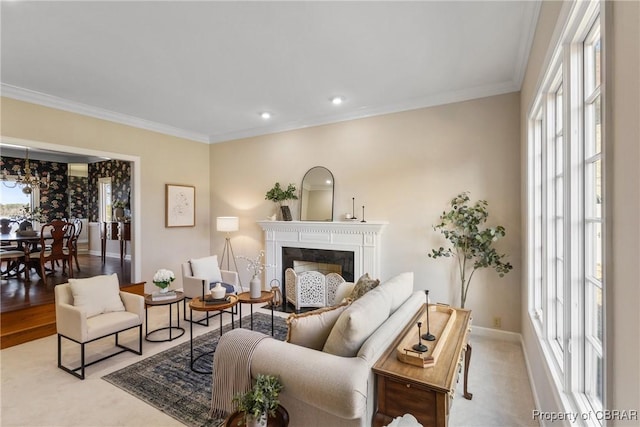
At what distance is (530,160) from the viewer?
2.79 m

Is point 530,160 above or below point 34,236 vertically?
above

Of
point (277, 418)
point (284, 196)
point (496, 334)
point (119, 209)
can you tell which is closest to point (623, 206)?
point (277, 418)

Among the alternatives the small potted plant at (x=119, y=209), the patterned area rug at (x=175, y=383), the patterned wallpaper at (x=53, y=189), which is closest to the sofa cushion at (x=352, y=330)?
the patterned area rug at (x=175, y=383)

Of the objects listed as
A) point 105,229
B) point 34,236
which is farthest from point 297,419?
point 105,229

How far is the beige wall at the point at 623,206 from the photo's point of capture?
2.40 feet

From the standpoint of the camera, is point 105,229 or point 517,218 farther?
point 105,229

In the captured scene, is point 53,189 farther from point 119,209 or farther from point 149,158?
point 149,158

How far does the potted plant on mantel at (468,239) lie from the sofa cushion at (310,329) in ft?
7.25

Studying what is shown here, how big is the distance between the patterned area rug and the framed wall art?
269cm

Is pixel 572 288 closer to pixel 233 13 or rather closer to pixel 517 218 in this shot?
pixel 517 218

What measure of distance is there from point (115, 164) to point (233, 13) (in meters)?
7.24

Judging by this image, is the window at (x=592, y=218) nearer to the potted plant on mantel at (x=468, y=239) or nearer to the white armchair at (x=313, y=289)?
the potted plant on mantel at (x=468, y=239)

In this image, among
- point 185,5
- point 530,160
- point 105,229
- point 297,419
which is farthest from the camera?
point 105,229

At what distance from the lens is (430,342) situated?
1786 mm
